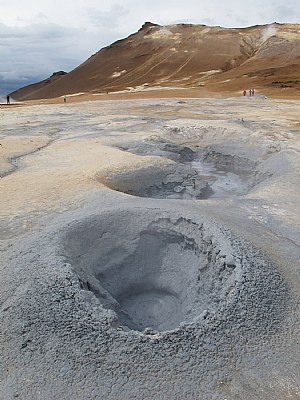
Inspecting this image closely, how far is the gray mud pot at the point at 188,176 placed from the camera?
718 centimetres

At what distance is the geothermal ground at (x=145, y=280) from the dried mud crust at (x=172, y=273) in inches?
0.6

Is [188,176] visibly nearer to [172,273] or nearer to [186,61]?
[172,273]

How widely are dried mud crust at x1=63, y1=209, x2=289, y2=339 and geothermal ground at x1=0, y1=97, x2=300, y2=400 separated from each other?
0.01m

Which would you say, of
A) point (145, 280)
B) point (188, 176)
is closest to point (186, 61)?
point (188, 176)

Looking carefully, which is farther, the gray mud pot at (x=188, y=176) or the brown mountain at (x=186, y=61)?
the brown mountain at (x=186, y=61)

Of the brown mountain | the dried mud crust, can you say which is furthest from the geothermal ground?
the brown mountain

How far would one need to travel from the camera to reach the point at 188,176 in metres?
7.89

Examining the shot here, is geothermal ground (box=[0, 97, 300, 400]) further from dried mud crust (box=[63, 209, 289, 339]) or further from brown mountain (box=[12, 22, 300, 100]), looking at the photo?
brown mountain (box=[12, 22, 300, 100])

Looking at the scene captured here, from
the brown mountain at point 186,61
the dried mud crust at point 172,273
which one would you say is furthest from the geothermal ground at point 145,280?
the brown mountain at point 186,61

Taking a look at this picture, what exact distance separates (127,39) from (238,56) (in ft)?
58.2

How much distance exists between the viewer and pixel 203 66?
38.2 meters

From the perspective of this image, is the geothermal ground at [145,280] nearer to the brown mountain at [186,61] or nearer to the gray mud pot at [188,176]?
the gray mud pot at [188,176]

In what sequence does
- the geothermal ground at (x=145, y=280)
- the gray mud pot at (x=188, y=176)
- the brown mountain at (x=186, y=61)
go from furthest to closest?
the brown mountain at (x=186, y=61) → the gray mud pot at (x=188, y=176) → the geothermal ground at (x=145, y=280)

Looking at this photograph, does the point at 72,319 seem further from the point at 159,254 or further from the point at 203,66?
the point at 203,66
